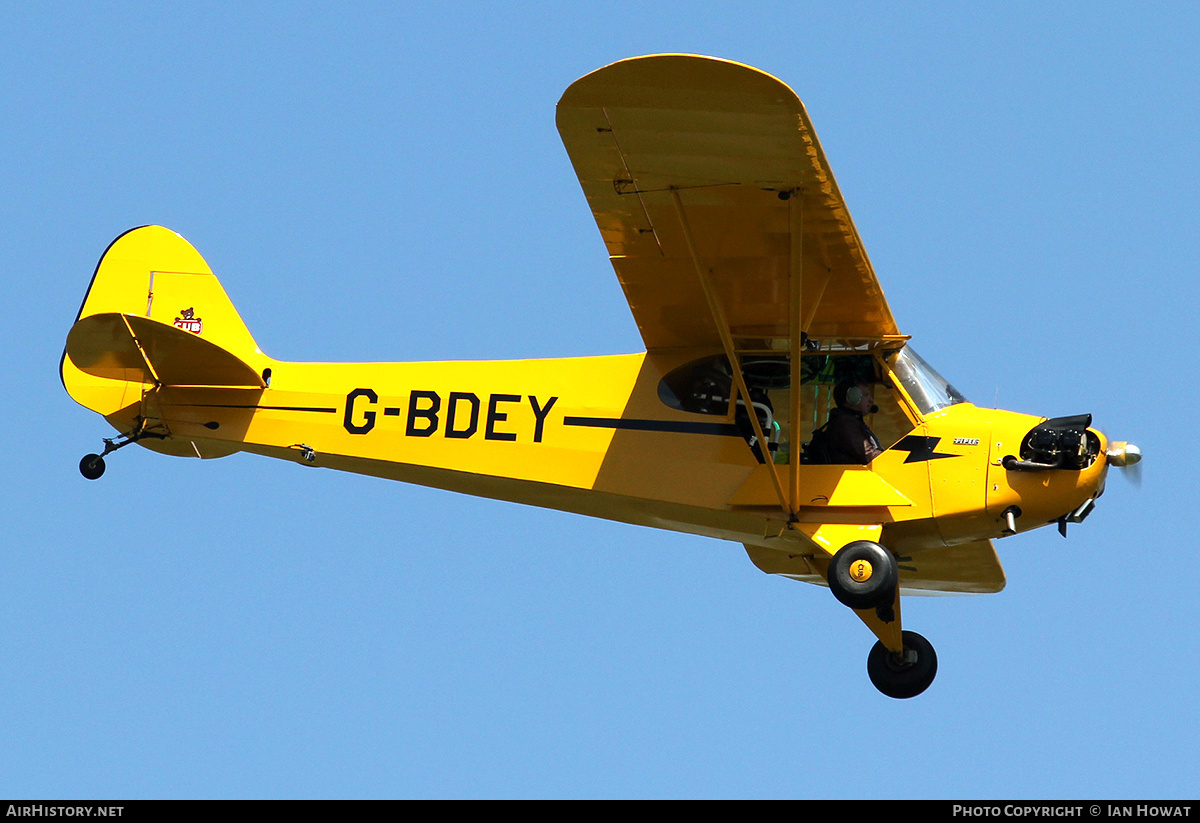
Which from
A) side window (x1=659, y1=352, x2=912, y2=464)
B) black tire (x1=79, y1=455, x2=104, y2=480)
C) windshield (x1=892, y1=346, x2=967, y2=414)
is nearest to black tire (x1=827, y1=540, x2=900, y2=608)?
side window (x1=659, y1=352, x2=912, y2=464)

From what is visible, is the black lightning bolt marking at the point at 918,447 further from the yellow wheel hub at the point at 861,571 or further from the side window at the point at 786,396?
the yellow wheel hub at the point at 861,571

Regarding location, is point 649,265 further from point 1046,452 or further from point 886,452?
point 1046,452

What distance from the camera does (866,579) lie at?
34.6ft

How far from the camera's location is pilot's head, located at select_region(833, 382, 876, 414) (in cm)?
1097

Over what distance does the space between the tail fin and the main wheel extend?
17.5 feet

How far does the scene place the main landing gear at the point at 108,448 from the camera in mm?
11781

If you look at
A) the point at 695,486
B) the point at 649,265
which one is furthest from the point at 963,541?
the point at 649,265

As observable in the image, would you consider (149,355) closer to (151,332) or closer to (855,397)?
(151,332)

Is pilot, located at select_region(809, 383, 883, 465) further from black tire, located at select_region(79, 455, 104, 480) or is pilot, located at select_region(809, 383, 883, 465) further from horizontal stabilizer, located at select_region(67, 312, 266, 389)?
black tire, located at select_region(79, 455, 104, 480)

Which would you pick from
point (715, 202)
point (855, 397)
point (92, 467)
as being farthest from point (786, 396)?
point (92, 467)

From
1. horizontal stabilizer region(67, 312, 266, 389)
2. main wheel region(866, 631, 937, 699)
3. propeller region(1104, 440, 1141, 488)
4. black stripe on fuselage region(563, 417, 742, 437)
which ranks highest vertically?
horizontal stabilizer region(67, 312, 266, 389)

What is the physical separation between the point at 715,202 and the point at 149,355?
4740 mm

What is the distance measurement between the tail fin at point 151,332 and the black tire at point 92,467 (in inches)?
18.9

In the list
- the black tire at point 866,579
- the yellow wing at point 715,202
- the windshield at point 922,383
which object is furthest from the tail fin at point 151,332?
the windshield at point 922,383
